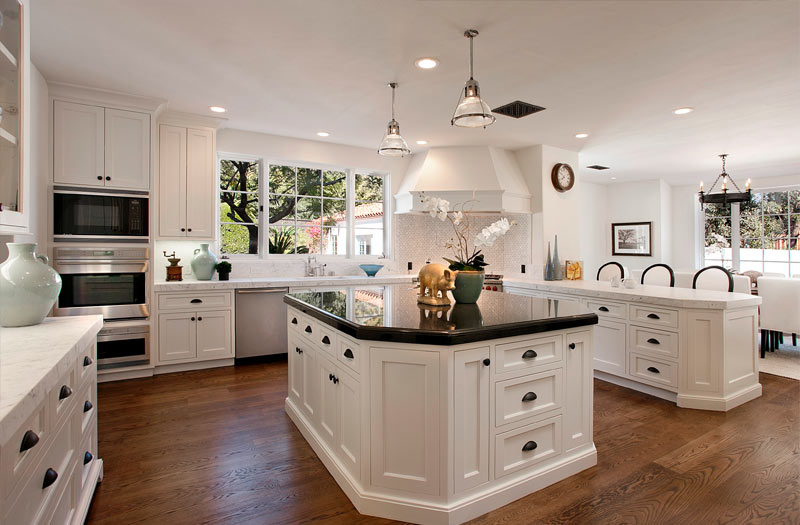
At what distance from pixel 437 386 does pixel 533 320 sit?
1.92 ft

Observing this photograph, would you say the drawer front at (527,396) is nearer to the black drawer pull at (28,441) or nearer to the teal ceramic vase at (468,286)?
the teal ceramic vase at (468,286)

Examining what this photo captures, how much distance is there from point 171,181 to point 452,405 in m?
3.83

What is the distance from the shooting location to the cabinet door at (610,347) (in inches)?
149

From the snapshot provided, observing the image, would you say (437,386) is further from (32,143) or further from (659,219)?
(659,219)

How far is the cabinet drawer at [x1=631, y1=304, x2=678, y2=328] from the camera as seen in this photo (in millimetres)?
3393

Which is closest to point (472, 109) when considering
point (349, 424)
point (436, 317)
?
point (436, 317)

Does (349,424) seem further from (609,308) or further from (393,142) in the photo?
(609,308)

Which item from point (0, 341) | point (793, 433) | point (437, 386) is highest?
point (0, 341)

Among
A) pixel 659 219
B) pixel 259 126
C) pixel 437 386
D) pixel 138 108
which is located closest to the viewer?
pixel 437 386

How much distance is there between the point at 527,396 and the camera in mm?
2047

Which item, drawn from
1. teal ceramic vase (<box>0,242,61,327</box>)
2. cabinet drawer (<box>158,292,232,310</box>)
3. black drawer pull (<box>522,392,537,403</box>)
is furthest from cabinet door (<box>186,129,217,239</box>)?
black drawer pull (<box>522,392,537,403</box>)

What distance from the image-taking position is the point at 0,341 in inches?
59.5

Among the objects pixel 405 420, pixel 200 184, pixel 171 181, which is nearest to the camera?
pixel 405 420

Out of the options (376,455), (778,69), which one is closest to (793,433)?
(778,69)
